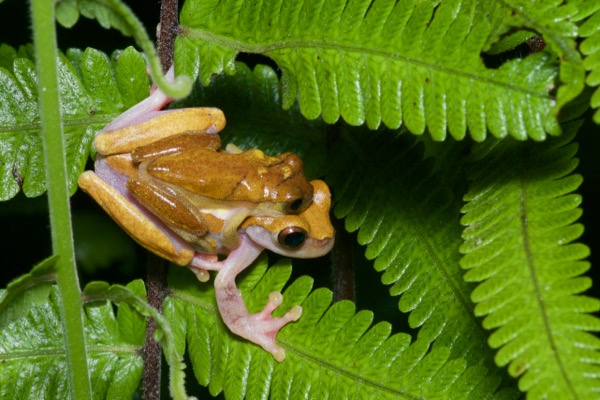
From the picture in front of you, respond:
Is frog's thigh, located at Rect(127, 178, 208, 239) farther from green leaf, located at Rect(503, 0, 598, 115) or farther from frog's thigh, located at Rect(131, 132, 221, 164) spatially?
green leaf, located at Rect(503, 0, 598, 115)

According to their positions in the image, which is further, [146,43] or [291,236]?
[291,236]

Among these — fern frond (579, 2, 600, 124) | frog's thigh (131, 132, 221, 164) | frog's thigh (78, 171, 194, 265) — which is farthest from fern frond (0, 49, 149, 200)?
fern frond (579, 2, 600, 124)

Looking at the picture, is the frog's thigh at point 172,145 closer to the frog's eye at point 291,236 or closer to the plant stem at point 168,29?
the plant stem at point 168,29

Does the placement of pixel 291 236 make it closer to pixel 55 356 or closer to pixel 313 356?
pixel 313 356

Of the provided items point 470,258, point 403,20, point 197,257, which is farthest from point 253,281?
point 403,20

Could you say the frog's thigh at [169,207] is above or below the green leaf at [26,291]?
below

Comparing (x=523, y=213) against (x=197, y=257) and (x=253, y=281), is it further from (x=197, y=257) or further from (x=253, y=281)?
(x=197, y=257)

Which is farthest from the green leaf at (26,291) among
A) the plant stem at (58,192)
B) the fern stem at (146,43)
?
the fern stem at (146,43)

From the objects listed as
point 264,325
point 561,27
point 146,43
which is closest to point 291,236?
point 264,325
